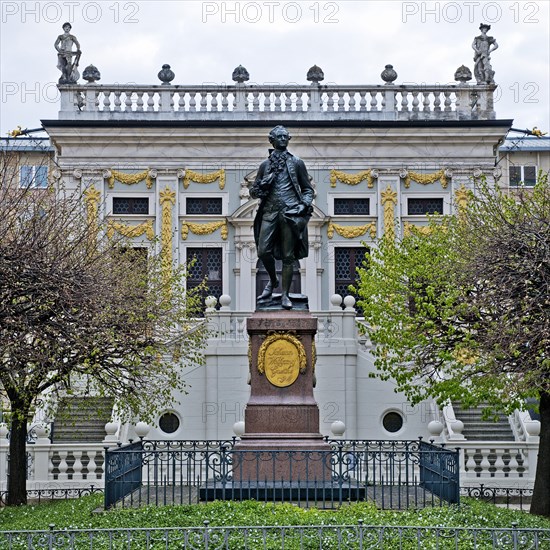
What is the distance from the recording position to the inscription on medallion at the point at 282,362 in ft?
52.9

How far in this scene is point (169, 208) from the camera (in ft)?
121

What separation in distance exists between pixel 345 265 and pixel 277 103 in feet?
19.4

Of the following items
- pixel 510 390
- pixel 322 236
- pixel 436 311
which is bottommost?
pixel 510 390

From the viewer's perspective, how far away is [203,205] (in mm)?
37250

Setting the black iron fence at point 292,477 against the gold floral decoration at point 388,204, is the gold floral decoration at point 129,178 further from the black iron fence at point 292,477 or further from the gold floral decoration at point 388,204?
the black iron fence at point 292,477

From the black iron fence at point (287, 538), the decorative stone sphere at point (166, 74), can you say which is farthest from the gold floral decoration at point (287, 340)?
the decorative stone sphere at point (166, 74)

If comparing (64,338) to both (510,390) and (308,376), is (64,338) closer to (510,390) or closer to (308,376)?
(308,376)

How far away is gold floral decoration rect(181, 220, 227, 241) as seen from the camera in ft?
121

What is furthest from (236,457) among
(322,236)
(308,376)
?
(322,236)

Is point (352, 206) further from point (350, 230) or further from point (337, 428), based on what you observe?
point (337, 428)

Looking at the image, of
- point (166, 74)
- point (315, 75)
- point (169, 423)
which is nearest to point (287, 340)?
point (169, 423)

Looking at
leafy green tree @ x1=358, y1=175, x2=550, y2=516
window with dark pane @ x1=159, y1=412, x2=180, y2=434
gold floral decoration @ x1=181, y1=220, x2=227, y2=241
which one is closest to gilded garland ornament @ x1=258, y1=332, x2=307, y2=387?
leafy green tree @ x1=358, y1=175, x2=550, y2=516

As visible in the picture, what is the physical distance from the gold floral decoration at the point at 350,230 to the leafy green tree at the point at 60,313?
14372 millimetres

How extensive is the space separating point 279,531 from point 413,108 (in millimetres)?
27056
